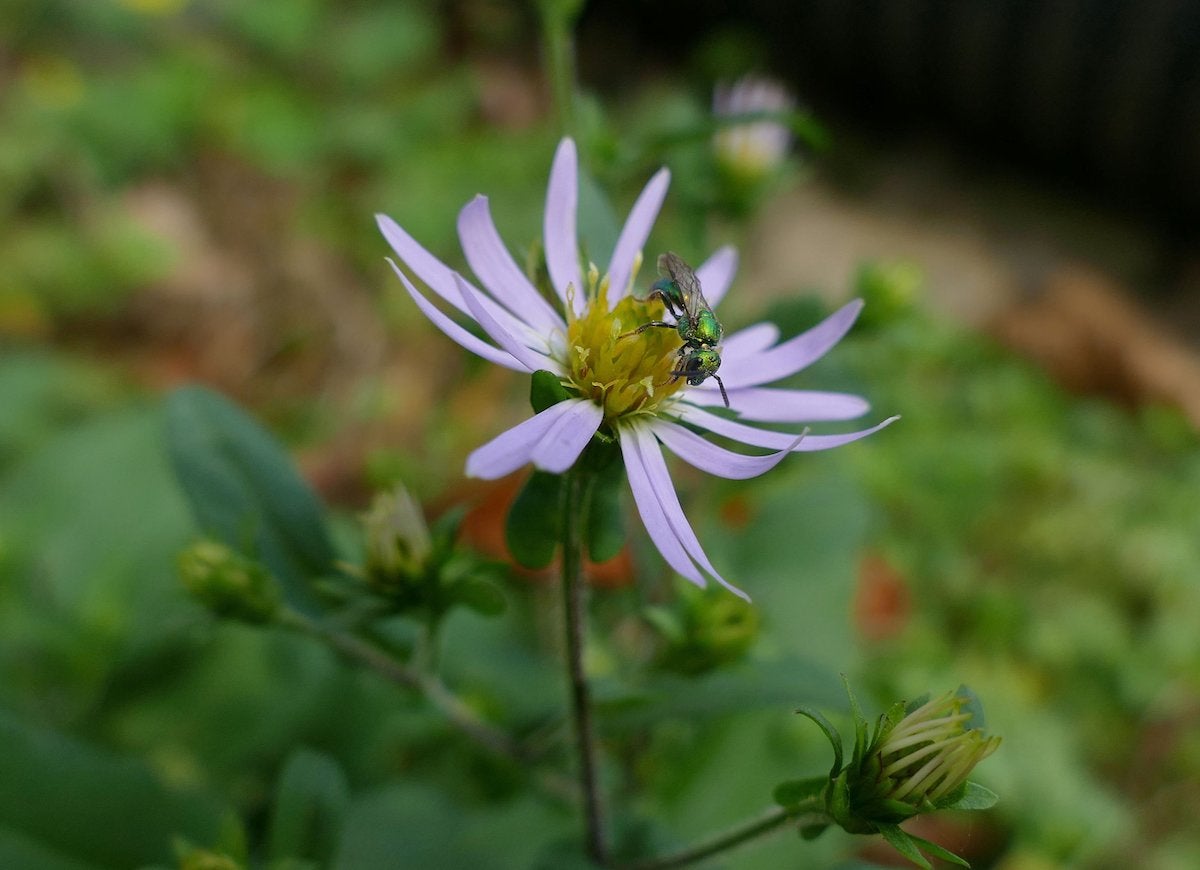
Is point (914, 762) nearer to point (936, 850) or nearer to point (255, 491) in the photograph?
point (936, 850)

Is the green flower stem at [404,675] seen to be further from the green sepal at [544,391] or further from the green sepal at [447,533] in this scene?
the green sepal at [544,391]

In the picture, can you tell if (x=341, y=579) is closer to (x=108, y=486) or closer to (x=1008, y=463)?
(x=108, y=486)

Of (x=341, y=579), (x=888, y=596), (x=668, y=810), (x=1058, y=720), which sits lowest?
(x=1058, y=720)

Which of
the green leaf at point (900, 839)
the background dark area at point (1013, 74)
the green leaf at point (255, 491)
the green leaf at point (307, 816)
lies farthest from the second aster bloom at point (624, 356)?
the background dark area at point (1013, 74)

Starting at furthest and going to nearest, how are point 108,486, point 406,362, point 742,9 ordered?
point 742,9 < point 406,362 < point 108,486

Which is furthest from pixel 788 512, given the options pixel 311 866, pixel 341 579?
Answer: pixel 311 866

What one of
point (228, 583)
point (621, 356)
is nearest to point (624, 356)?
point (621, 356)
